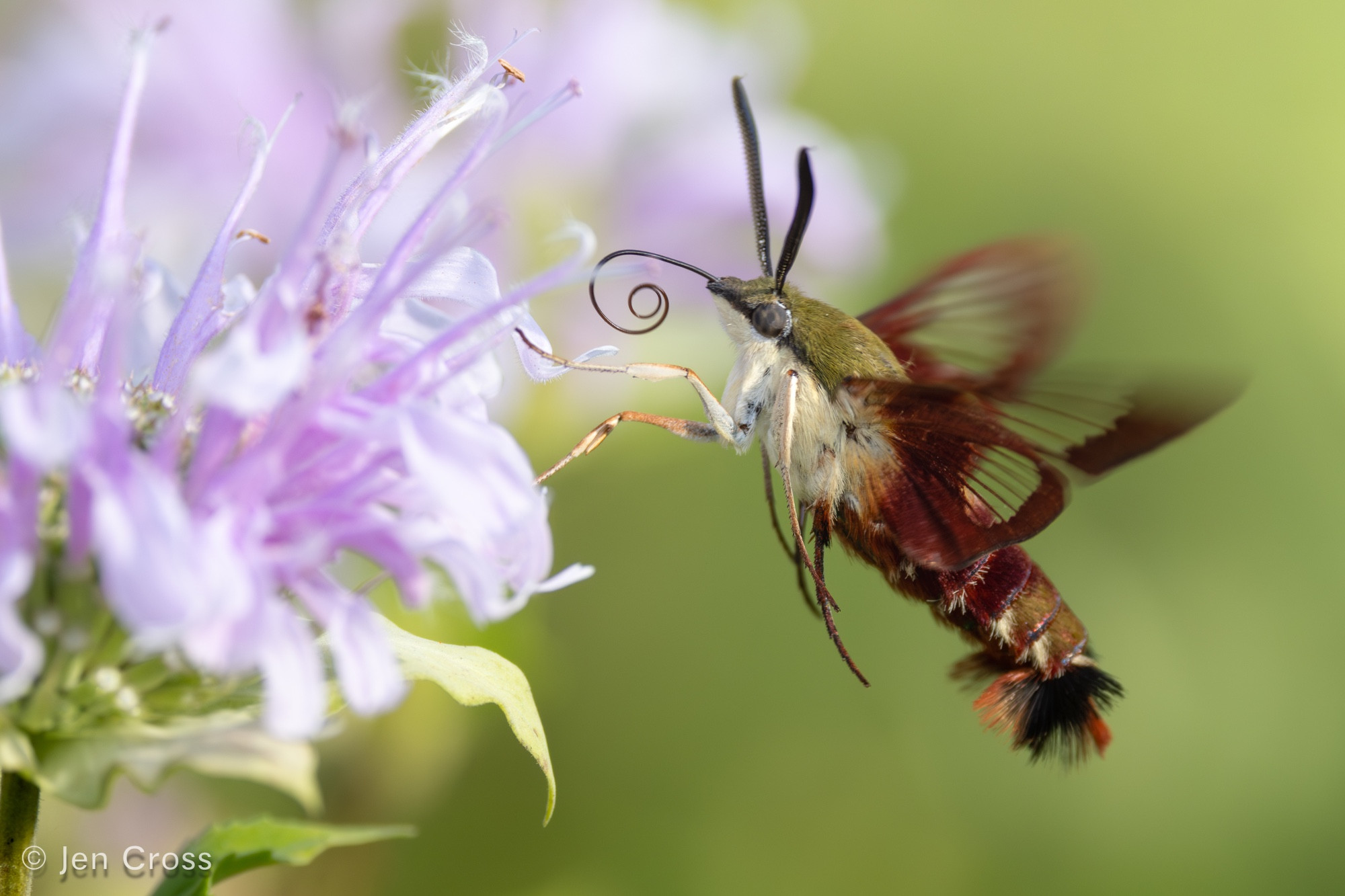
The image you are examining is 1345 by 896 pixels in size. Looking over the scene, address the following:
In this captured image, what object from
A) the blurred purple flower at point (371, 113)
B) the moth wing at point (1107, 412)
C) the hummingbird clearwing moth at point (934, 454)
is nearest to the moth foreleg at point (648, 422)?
the hummingbird clearwing moth at point (934, 454)

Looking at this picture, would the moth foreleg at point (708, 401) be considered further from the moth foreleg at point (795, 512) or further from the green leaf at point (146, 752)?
the green leaf at point (146, 752)

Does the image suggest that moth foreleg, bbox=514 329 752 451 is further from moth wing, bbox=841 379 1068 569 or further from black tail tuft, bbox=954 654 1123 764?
black tail tuft, bbox=954 654 1123 764

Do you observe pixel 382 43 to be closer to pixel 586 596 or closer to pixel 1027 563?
pixel 586 596

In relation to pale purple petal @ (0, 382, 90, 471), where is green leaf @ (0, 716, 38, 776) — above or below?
below

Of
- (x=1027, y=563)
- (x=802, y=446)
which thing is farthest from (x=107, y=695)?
(x=1027, y=563)

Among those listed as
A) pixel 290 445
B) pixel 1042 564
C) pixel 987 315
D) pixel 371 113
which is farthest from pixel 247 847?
pixel 1042 564

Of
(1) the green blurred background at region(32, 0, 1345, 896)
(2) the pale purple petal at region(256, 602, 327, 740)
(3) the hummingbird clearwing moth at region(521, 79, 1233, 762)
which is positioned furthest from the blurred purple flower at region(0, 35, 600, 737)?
(1) the green blurred background at region(32, 0, 1345, 896)
